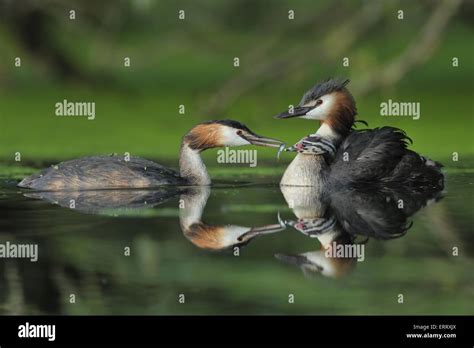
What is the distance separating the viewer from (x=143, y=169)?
10.5 metres

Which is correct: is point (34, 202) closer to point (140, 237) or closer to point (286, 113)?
point (140, 237)

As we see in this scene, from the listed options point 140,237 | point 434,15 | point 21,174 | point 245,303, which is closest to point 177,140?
point 21,174

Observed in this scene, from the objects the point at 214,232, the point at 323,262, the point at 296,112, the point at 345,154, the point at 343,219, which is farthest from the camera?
the point at 296,112

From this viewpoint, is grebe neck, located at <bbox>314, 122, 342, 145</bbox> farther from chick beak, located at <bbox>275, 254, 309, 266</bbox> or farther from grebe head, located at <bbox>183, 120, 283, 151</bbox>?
chick beak, located at <bbox>275, 254, 309, 266</bbox>

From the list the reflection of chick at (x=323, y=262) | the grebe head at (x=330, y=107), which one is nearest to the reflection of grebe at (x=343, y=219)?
the reflection of chick at (x=323, y=262)

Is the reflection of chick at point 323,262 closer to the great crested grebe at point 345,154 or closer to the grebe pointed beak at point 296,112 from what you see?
the great crested grebe at point 345,154

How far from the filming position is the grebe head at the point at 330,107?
11062 millimetres

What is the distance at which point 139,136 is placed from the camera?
13859 mm

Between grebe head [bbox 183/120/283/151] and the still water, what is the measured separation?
35cm

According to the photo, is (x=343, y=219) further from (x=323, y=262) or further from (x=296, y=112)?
(x=296, y=112)

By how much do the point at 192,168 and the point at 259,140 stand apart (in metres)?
0.59

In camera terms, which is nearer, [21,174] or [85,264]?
[85,264]

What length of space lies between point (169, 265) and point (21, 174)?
3.63 meters

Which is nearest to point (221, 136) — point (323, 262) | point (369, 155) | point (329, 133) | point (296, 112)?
point (296, 112)
